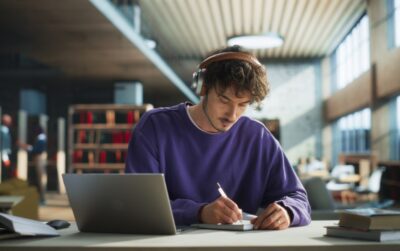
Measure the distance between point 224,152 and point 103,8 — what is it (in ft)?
17.7

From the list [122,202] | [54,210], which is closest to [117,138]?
[54,210]

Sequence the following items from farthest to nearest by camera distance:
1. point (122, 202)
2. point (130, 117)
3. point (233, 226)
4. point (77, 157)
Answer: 1. point (130, 117)
2. point (77, 157)
3. point (233, 226)
4. point (122, 202)

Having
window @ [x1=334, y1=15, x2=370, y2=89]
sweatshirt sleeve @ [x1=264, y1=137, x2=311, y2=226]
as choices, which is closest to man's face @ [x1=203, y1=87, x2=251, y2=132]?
sweatshirt sleeve @ [x1=264, y1=137, x2=311, y2=226]

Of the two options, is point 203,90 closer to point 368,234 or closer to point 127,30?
point 368,234

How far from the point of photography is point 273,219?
5.45 ft

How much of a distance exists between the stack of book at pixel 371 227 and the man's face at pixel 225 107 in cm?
55

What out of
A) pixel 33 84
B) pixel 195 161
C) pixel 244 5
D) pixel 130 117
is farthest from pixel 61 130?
pixel 195 161

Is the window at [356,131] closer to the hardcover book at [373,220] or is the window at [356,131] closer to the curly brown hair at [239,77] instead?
the curly brown hair at [239,77]

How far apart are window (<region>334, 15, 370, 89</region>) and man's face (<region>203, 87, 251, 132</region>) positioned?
1076 centimetres

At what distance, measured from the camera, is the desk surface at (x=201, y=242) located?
1309mm

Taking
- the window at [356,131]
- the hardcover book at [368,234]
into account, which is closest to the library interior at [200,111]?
the hardcover book at [368,234]

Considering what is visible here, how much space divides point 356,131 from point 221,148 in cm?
1270

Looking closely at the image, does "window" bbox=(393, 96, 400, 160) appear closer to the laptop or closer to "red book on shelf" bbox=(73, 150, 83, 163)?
"red book on shelf" bbox=(73, 150, 83, 163)

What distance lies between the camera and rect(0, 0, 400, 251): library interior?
1.60 m
